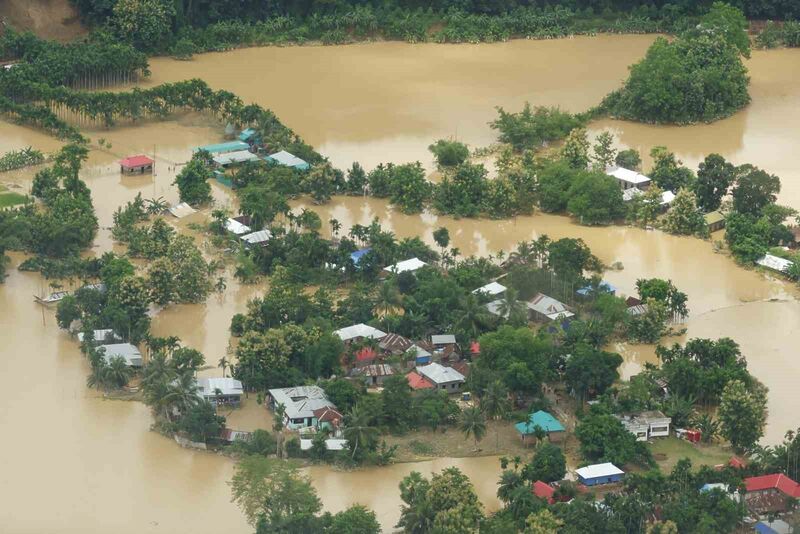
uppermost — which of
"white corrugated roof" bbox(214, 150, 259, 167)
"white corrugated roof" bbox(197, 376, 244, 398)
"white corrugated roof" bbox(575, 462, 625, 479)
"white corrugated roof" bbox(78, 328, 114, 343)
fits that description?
"white corrugated roof" bbox(575, 462, 625, 479)

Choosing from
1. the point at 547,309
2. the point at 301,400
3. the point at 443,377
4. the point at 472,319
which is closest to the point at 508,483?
the point at 443,377

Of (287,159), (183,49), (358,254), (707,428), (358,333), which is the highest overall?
(707,428)

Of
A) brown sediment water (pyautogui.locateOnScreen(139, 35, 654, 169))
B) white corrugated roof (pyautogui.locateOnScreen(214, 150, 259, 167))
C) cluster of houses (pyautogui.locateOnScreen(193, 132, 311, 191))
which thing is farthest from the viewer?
brown sediment water (pyautogui.locateOnScreen(139, 35, 654, 169))

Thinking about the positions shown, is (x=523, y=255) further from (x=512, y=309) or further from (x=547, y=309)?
(x=512, y=309)

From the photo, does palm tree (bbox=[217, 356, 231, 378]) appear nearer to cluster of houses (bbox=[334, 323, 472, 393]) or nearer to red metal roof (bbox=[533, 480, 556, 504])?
cluster of houses (bbox=[334, 323, 472, 393])

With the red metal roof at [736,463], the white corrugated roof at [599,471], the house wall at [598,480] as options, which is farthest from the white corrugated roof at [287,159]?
the red metal roof at [736,463]

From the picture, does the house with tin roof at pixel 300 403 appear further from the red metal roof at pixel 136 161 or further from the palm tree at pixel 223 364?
the red metal roof at pixel 136 161

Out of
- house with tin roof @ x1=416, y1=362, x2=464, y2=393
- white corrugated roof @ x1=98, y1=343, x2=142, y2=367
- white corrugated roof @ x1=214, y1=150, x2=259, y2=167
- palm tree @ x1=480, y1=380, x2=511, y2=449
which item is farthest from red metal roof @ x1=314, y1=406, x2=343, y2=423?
white corrugated roof @ x1=214, y1=150, x2=259, y2=167
